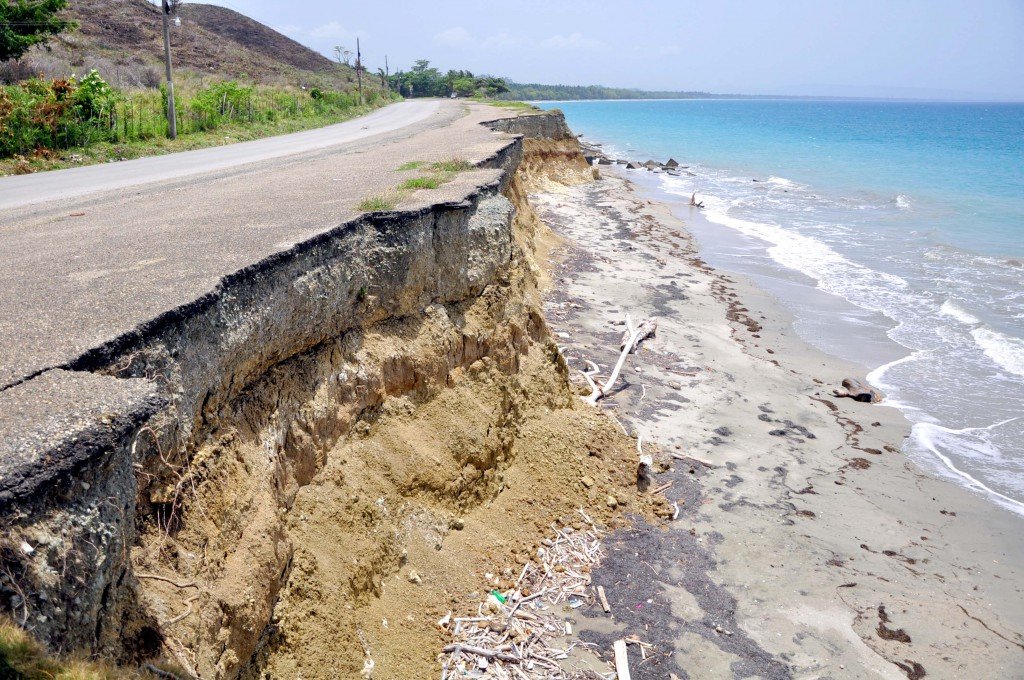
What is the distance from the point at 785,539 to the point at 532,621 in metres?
4.04

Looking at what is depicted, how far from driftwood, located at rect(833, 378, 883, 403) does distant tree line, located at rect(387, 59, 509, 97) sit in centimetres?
7346

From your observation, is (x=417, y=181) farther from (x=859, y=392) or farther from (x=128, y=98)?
(x=128, y=98)

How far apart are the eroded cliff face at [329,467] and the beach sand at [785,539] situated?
1.43m

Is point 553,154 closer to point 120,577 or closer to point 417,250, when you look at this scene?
point 417,250

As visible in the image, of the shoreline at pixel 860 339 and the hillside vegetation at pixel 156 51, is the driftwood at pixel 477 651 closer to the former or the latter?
the shoreline at pixel 860 339

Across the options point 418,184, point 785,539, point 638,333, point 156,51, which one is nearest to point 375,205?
point 418,184

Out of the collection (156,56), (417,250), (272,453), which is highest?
(156,56)

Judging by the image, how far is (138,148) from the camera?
2141 centimetres

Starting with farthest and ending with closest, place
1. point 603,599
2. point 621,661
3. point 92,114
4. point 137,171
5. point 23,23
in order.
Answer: point 23,23, point 92,114, point 137,171, point 603,599, point 621,661

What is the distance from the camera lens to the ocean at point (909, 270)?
43.7 feet

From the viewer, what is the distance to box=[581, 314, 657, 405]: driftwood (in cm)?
1227

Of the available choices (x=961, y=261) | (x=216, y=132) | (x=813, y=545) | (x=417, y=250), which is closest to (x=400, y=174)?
(x=417, y=250)

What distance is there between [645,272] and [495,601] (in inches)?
610

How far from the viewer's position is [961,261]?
81.9 feet
